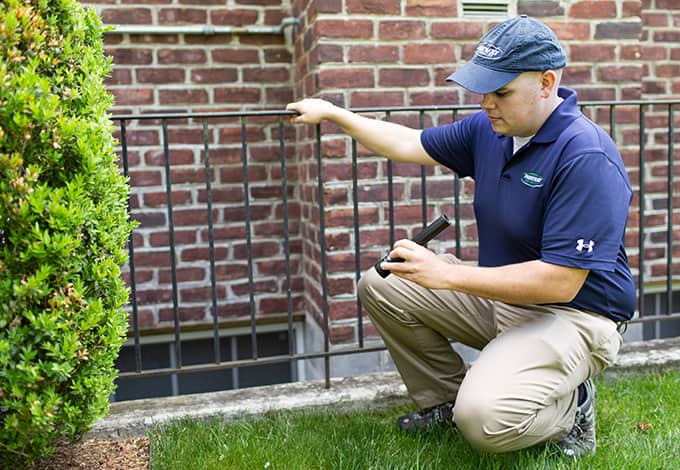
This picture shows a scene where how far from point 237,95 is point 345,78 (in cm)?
81

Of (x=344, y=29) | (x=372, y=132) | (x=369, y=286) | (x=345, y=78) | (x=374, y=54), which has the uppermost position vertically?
(x=344, y=29)

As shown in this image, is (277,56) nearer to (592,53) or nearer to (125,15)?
(125,15)

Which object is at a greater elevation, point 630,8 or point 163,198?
point 630,8

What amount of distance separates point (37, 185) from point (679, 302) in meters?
4.36

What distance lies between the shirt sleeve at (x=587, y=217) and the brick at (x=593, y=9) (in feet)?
6.47

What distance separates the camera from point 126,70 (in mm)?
3787

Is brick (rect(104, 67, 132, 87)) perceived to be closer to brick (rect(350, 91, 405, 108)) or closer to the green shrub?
brick (rect(350, 91, 405, 108))

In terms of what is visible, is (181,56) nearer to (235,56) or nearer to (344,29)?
(235,56)

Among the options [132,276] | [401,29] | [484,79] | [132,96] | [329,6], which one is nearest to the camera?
[484,79]

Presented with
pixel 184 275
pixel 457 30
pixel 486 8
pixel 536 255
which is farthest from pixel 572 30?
pixel 184 275

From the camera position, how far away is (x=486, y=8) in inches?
141

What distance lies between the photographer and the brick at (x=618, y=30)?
12.2 feet

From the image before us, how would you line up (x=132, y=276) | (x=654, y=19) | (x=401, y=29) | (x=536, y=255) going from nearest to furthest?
(x=536, y=255) → (x=132, y=276) → (x=401, y=29) → (x=654, y=19)

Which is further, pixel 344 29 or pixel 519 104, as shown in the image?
pixel 344 29
